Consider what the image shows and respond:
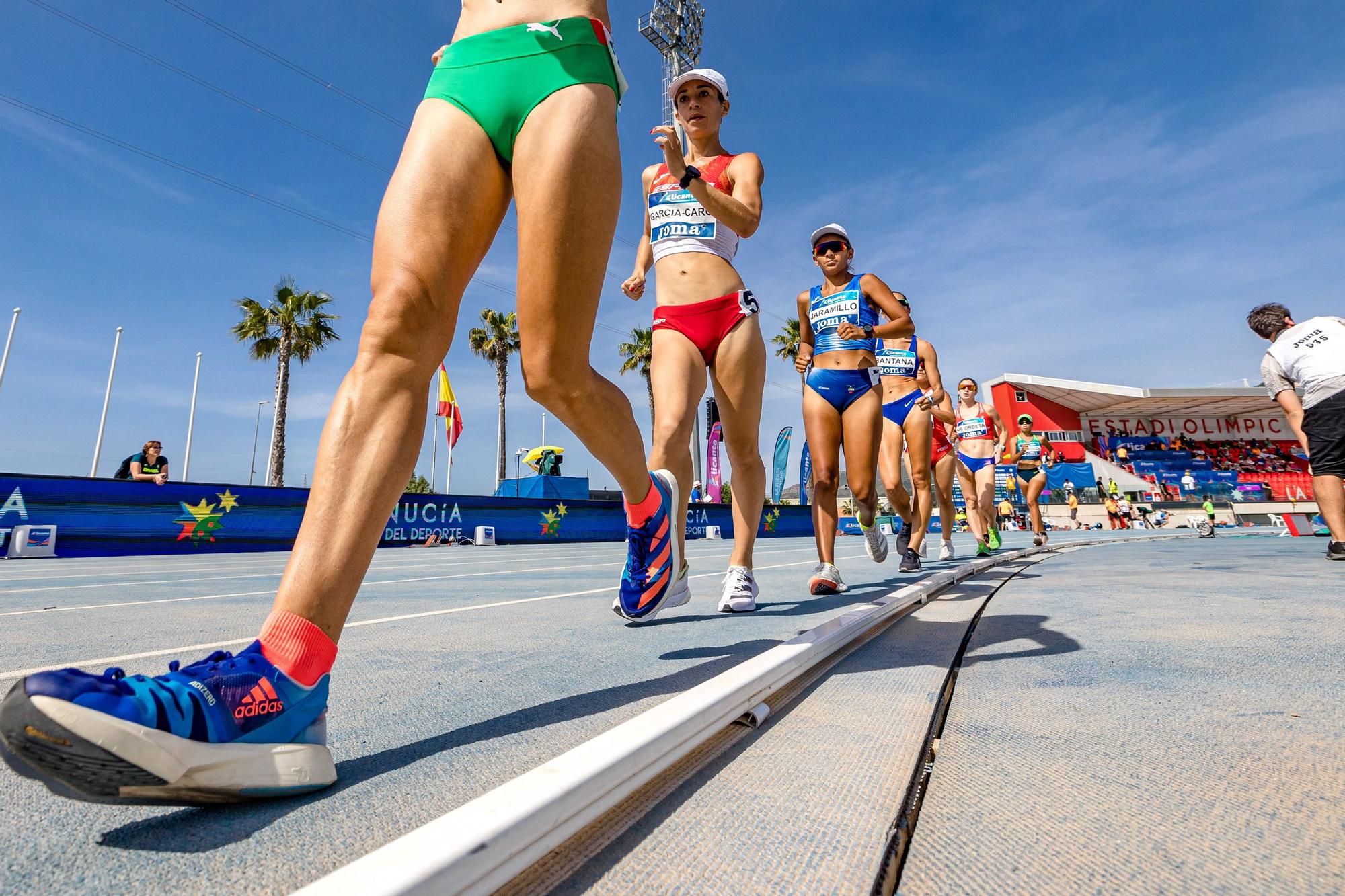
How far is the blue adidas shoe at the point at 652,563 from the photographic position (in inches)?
80.1

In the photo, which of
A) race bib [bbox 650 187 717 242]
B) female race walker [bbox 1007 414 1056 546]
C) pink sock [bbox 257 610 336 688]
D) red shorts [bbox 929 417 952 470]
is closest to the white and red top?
race bib [bbox 650 187 717 242]

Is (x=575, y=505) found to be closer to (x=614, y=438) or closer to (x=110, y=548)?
(x=110, y=548)

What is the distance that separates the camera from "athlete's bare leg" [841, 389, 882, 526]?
4.32 metres

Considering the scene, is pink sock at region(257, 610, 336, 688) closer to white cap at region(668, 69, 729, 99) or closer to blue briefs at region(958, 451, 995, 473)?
white cap at region(668, 69, 729, 99)

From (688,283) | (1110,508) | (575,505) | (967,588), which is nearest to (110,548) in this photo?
(575,505)

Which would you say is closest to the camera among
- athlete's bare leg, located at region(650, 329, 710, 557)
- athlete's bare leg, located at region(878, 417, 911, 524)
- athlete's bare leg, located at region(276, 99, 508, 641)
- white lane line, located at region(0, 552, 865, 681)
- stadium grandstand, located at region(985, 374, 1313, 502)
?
athlete's bare leg, located at region(276, 99, 508, 641)

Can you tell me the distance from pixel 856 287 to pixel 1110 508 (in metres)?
29.1

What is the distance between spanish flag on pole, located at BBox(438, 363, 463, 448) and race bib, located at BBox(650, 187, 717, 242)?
24.3 metres

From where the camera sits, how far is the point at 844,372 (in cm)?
439

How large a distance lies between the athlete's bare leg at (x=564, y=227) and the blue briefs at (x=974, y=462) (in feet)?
28.6

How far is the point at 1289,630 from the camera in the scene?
6.17ft

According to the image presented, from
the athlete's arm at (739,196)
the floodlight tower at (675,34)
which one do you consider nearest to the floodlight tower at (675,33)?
the floodlight tower at (675,34)

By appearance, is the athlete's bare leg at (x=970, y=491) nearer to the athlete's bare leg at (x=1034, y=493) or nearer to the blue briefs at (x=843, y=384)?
the athlete's bare leg at (x=1034, y=493)

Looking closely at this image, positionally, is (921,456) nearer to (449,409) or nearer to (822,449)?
(822,449)
